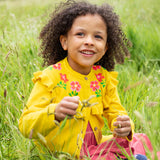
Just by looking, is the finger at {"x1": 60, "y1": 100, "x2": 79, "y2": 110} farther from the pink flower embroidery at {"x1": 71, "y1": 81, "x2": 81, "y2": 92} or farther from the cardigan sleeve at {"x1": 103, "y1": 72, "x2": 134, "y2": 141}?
the cardigan sleeve at {"x1": 103, "y1": 72, "x2": 134, "y2": 141}

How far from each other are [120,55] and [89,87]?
1.99 feet

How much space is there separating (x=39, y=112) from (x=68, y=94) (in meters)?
0.38

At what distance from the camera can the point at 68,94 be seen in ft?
6.60

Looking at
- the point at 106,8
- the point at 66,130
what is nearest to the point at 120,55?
the point at 106,8

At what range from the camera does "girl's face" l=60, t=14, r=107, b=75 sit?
1.99 m

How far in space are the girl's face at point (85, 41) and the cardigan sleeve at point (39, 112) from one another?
263mm

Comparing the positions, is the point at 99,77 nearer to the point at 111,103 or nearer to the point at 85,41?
the point at 111,103

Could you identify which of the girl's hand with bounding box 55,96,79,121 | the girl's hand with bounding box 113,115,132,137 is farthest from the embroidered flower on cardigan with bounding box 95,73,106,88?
the girl's hand with bounding box 55,96,79,121

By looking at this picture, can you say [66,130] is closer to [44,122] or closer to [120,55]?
[44,122]

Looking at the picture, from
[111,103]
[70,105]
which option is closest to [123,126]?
[111,103]

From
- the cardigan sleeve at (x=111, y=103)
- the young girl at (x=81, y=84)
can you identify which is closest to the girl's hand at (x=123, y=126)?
the young girl at (x=81, y=84)

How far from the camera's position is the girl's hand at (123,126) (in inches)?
72.9

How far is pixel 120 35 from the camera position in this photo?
8.30ft

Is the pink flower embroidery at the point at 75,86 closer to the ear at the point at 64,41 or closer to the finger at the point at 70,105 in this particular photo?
the ear at the point at 64,41
